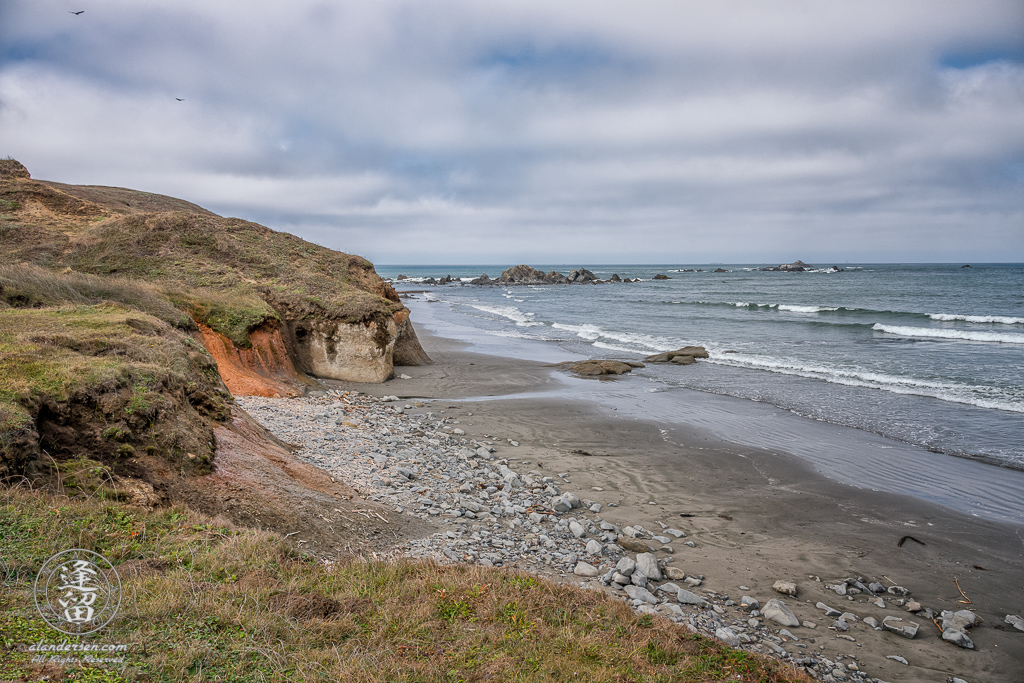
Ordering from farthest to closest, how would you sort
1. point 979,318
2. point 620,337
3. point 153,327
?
point 979,318 < point 620,337 < point 153,327

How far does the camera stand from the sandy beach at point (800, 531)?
5914 mm

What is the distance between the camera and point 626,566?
22.9ft

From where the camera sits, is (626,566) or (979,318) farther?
(979,318)

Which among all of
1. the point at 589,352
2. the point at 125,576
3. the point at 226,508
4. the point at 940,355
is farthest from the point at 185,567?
the point at 940,355

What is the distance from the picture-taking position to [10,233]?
16422 millimetres

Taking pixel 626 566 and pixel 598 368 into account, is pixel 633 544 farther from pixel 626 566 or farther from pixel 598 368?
pixel 598 368

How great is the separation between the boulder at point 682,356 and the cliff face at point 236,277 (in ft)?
38.0

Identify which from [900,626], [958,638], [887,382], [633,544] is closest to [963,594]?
[958,638]

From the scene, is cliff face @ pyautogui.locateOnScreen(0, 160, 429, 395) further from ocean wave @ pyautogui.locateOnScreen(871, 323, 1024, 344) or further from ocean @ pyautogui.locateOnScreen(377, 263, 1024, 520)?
ocean wave @ pyautogui.locateOnScreen(871, 323, 1024, 344)

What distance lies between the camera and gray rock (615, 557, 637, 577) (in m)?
6.91

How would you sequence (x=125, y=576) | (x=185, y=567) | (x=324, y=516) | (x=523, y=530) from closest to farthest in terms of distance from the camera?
1. (x=125, y=576)
2. (x=185, y=567)
3. (x=324, y=516)
4. (x=523, y=530)

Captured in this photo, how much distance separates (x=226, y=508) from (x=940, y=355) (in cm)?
2997

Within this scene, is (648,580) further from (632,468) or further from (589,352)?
(589,352)

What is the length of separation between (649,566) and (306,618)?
14.4ft
